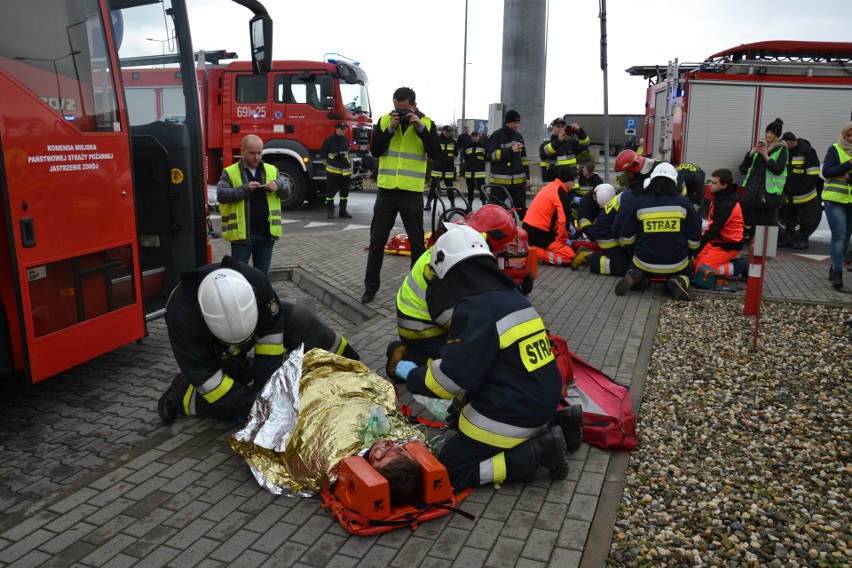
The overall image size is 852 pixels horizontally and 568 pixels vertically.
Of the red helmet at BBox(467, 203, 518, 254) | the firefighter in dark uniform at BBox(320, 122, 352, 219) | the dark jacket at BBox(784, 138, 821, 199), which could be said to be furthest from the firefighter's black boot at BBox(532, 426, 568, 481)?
the firefighter in dark uniform at BBox(320, 122, 352, 219)

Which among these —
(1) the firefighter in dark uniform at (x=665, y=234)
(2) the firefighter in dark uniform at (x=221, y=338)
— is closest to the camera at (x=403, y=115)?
(1) the firefighter in dark uniform at (x=665, y=234)

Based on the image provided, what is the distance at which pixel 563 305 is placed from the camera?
7.96 m

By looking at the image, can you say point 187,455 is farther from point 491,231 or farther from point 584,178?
point 584,178

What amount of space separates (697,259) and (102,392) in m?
7.17

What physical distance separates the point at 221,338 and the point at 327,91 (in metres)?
12.8

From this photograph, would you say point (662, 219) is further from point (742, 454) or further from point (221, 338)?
point (221, 338)

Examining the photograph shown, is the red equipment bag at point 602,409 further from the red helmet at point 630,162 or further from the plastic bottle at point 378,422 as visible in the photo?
the red helmet at point 630,162

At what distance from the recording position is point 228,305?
4.20 m

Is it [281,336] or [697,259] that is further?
[697,259]

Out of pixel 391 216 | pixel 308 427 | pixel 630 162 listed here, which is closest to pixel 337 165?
pixel 630 162

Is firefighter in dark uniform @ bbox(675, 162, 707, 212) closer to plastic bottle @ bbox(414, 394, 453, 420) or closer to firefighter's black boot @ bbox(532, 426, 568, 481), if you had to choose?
plastic bottle @ bbox(414, 394, 453, 420)

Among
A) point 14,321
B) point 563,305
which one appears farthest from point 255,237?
point 563,305

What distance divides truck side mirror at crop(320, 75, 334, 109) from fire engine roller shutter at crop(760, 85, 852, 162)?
28.9 ft

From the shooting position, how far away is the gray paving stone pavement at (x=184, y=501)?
3.32m
